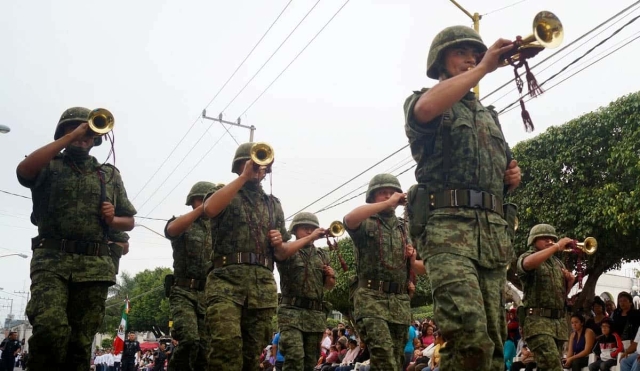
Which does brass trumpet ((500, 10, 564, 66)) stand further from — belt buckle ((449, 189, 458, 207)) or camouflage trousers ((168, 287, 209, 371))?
camouflage trousers ((168, 287, 209, 371))

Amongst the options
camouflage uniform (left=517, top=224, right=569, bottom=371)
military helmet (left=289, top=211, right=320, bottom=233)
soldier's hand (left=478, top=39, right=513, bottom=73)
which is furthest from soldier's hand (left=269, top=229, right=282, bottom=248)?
camouflage uniform (left=517, top=224, right=569, bottom=371)

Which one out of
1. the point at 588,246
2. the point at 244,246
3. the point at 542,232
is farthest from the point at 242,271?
the point at 588,246

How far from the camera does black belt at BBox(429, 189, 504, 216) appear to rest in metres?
4.04

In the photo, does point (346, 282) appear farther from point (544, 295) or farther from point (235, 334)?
point (235, 334)

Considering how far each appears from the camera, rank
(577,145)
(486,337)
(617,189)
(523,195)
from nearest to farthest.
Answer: (486,337), (617,189), (577,145), (523,195)

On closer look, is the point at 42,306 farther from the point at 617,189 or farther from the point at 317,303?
the point at 617,189

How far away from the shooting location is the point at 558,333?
27.3ft

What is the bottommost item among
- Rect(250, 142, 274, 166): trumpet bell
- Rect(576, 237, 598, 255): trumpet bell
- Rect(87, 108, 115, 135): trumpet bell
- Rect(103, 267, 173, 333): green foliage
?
Rect(576, 237, 598, 255): trumpet bell

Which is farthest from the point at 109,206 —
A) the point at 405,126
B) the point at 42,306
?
the point at 405,126

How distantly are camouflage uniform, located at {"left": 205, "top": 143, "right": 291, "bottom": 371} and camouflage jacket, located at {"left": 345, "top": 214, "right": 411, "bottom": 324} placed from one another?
4.15 ft

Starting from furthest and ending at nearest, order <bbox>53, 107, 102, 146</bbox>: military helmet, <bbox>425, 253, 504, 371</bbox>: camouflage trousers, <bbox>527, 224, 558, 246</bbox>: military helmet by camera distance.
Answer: <bbox>527, 224, 558, 246</bbox>: military helmet
<bbox>53, 107, 102, 146</bbox>: military helmet
<bbox>425, 253, 504, 371</bbox>: camouflage trousers

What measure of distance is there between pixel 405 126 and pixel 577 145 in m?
14.3

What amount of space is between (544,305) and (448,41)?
17.3 feet

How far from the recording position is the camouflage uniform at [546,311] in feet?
26.9
